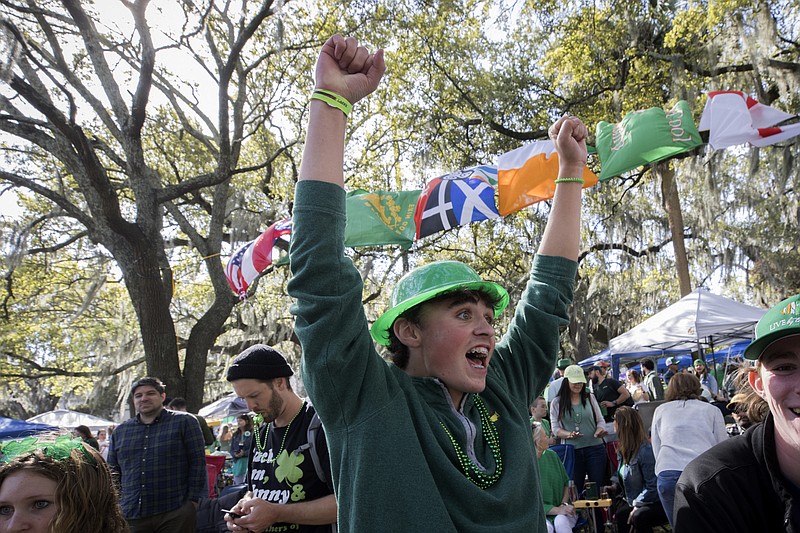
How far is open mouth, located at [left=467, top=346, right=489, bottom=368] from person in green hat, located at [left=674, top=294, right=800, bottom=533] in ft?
2.33

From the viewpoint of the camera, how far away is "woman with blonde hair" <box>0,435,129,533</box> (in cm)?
206

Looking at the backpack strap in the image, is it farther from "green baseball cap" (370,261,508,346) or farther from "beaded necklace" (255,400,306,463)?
"green baseball cap" (370,261,508,346)

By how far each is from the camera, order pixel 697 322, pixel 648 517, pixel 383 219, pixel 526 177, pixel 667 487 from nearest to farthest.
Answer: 1. pixel 667 487
2. pixel 648 517
3. pixel 526 177
4. pixel 383 219
5. pixel 697 322

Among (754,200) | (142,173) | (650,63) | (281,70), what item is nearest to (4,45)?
(142,173)

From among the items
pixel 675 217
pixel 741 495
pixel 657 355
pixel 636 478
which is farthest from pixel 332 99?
pixel 657 355

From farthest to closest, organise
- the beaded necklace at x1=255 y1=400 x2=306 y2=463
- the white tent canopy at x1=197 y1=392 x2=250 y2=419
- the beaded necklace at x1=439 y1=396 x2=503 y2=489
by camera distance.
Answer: the white tent canopy at x1=197 y1=392 x2=250 y2=419 < the beaded necklace at x1=255 y1=400 x2=306 y2=463 < the beaded necklace at x1=439 y1=396 x2=503 y2=489

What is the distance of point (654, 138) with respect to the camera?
647 cm

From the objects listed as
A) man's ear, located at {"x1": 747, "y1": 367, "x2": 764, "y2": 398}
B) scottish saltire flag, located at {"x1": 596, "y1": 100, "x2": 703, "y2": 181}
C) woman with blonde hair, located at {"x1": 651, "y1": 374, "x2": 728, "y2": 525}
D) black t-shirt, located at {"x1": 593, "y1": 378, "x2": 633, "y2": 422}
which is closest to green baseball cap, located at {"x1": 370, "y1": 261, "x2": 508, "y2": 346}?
man's ear, located at {"x1": 747, "y1": 367, "x2": 764, "y2": 398}

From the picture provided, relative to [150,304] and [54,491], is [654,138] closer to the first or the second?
[54,491]

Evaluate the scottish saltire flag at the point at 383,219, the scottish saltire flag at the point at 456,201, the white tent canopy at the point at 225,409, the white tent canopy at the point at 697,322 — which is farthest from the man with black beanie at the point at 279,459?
the white tent canopy at the point at 225,409

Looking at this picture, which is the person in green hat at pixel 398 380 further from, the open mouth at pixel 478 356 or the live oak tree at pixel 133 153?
the live oak tree at pixel 133 153

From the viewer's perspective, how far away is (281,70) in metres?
14.5

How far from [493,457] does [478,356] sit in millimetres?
284

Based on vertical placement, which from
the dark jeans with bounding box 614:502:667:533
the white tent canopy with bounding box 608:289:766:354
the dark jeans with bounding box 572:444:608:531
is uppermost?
the white tent canopy with bounding box 608:289:766:354
